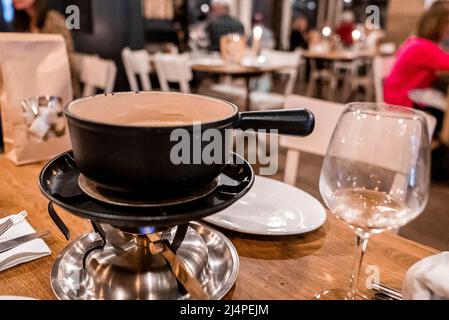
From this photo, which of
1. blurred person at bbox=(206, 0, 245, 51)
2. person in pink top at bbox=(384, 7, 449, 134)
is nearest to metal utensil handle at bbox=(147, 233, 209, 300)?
person in pink top at bbox=(384, 7, 449, 134)

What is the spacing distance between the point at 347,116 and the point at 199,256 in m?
0.29

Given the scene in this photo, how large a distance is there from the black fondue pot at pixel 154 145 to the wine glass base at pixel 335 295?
0.73ft

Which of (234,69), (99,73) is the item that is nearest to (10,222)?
(99,73)

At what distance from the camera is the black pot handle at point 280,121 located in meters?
0.51

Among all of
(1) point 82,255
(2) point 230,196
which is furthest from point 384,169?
(1) point 82,255

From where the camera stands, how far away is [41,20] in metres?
3.18

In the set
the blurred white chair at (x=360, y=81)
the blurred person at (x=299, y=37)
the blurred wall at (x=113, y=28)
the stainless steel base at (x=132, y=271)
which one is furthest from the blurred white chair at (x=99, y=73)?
the blurred person at (x=299, y=37)

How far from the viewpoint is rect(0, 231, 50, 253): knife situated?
1.95 feet

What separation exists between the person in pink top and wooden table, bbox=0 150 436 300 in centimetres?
297

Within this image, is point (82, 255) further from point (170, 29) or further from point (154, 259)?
point (170, 29)

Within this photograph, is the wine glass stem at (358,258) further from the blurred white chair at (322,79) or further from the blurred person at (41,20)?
the blurred white chair at (322,79)

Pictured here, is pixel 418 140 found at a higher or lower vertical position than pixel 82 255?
higher

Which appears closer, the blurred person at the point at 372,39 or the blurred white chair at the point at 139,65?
the blurred white chair at the point at 139,65
